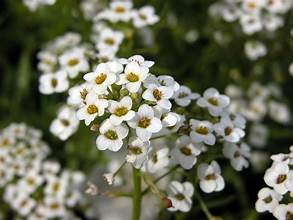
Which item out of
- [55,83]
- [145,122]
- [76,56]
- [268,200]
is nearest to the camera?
[145,122]

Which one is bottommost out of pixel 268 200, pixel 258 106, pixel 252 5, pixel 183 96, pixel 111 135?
pixel 268 200

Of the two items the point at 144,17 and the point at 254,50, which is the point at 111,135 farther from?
the point at 254,50

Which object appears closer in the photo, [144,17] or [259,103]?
[144,17]

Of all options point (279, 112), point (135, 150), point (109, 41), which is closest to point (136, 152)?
point (135, 150)

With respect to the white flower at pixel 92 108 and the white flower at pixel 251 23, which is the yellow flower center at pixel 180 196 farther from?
the white flower at pixel 251 23

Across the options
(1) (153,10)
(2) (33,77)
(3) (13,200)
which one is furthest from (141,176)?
(2) (33,77)

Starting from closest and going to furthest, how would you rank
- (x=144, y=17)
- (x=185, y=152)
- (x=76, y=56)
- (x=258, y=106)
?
1. (x=185, y=152)
2. (x=76, y=56)
3. (x=144, y=17)
4. (x=258, y=106)

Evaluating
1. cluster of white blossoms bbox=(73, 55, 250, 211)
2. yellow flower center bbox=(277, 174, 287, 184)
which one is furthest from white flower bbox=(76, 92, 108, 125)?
yellow flower center bbox=(277, 174, 287, 184)

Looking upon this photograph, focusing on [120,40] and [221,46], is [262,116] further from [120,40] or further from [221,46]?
[120,40]
